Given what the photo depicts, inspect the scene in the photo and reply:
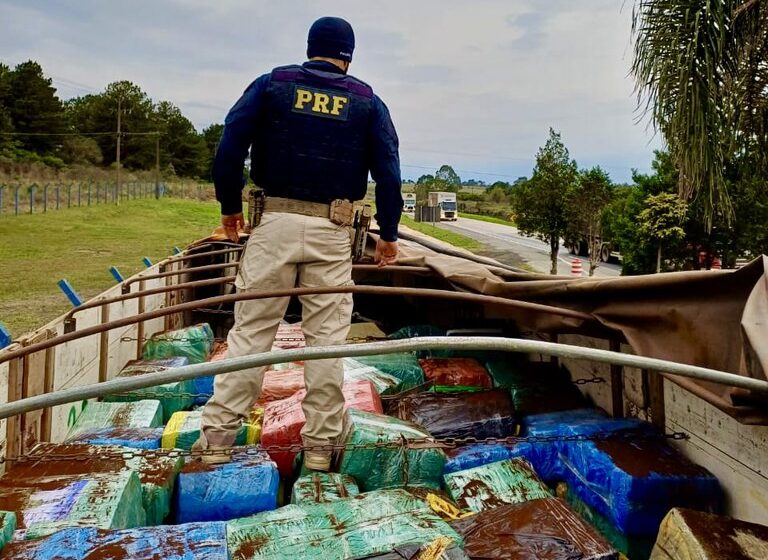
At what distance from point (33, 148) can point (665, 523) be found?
2392 inches

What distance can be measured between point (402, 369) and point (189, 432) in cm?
161

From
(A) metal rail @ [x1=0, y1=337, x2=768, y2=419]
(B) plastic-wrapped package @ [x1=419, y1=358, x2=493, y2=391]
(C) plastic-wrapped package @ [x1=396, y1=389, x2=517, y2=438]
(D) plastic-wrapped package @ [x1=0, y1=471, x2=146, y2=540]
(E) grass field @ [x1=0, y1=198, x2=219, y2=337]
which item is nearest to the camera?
(A) metal rail @ [x1=0, y1=337, x2=768, y2=419]

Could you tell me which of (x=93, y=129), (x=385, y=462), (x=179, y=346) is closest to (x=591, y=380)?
(x=385, y=462)

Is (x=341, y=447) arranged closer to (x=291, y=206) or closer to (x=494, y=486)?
(x=494, y=486)

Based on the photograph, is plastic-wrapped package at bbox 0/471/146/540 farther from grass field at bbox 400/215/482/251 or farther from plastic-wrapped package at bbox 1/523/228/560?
grass field at bbox 400/215/482/251

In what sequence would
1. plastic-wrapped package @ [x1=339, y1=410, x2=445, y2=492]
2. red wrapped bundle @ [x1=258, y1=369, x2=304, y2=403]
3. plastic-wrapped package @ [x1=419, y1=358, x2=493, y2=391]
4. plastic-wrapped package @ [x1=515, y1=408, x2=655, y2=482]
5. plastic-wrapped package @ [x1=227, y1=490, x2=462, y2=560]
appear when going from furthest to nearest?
plastic-wrapped package @ [x1=419, y1=358, x2=493, y2=391], red wrapped bundle @ [x1=258, y1=369, x2=304, y2=403], plastic-wrapped package @ [x1=515, y1=408, x2=655, y2=482], plastic-wrapped package @ [x1=339, y1=410, x2=445, y2=492], plastic-wrapped package @ [x1=227, y1=490, x2=462, y2=560]

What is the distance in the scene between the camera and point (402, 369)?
4.16m

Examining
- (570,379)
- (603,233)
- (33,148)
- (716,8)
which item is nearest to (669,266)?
(603,233)

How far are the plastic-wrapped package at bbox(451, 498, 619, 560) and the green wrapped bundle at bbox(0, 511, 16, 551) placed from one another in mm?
1411

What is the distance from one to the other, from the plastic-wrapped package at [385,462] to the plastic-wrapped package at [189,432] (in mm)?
554

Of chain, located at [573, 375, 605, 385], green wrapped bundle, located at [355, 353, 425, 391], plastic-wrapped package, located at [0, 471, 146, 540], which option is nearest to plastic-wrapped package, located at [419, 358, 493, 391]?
green wrapped bundle, located at [355, 353, 425, 391]

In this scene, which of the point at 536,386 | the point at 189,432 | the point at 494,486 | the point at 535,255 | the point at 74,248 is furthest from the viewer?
the point at 535,255

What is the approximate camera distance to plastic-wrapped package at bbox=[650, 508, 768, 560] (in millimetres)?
1874

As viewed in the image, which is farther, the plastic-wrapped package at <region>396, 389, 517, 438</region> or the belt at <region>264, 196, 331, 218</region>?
the plastic-wrapped package at <region>396, 389, 517, 438</region>
